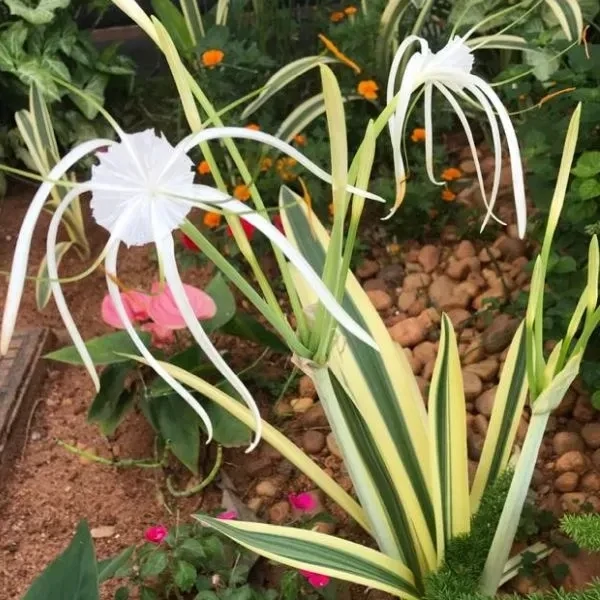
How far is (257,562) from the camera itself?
1.03 m

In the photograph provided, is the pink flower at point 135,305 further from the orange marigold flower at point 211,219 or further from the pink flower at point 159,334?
the orange marigold flower at point 211,219

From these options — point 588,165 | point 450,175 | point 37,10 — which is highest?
point 37,10

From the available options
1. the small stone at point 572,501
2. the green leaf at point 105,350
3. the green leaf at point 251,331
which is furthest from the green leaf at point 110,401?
the small stone at point 572,501

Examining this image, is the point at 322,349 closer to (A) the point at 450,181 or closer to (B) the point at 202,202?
(B) the point at 202,202

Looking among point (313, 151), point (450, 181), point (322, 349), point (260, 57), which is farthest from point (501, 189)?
point (322, 349)

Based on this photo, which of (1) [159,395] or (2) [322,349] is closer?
(2) [322,349]

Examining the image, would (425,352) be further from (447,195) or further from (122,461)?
(122,461)

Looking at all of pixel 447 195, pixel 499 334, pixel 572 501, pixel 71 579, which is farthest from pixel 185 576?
pixel 447 195

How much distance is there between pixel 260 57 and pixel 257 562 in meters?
0.83

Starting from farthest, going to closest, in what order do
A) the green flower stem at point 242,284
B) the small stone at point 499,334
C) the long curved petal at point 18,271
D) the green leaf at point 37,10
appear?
the green leaf at point 37,10 < the small stone at point 499,334 < the green flower stem at point 242,284 < the long curved petal at point 18,271

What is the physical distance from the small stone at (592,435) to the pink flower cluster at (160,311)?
507 millimetres

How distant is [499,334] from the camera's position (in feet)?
4.03

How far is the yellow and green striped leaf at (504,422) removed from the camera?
0.92m

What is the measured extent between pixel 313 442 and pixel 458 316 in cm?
32
